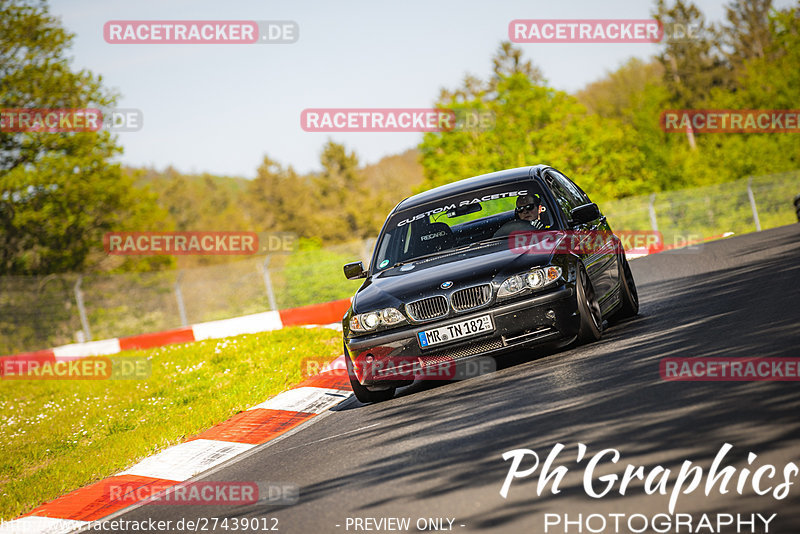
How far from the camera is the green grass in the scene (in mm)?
7930

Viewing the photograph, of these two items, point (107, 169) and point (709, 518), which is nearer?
point (709, 518)

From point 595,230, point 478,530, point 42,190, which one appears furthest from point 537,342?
point 42,190

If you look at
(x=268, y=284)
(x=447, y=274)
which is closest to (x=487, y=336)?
(x=447, y=274)

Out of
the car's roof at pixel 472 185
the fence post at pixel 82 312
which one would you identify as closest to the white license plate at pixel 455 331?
the car's roof at pixel 472 185

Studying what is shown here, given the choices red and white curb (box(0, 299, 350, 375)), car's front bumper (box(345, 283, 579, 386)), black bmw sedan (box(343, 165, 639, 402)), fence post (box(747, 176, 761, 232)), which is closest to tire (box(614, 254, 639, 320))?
black bmw sedan (box(343, 165, 639, 402))

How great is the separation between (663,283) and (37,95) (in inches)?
1225

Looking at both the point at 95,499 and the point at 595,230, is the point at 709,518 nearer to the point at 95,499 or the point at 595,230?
the point at 95,499

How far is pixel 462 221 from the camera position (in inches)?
350

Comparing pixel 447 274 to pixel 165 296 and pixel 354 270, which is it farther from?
pixel 165 296

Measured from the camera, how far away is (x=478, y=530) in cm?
392

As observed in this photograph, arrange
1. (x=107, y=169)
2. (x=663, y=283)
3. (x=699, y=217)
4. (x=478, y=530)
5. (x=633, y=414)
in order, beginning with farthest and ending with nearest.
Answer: (x=107, y=169) < (x=699, y=217) < (x=663, y=283) < (x=633, y=414) < (x=478, y=530)

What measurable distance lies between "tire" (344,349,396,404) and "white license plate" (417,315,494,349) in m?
0.84

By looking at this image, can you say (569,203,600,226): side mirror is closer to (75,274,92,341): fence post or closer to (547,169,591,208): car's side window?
(547,169,591,208): car's side window

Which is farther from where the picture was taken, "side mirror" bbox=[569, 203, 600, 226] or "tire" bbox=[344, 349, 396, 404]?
"side mirror" bbox=[569, 203, 600, 226]
